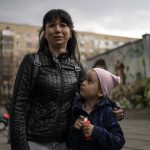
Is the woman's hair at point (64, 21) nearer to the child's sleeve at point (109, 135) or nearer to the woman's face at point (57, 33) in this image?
the woman's face at point (57, 33)

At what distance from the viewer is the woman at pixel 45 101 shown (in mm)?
2518

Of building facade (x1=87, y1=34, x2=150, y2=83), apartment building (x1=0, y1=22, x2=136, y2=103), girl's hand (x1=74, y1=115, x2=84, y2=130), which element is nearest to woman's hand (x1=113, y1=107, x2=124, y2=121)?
girl's hand (x1=74, y1=115, x2=84, y2=130)

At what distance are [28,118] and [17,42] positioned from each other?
7186 centimetres

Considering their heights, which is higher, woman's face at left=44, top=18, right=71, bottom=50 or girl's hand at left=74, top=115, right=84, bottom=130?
woman's face at left=44, top=18, right=71, bottom=50

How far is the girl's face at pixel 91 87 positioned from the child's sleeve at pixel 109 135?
0.20 metres

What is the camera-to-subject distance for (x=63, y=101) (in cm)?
262

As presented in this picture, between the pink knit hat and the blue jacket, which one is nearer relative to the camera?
the blue jacket

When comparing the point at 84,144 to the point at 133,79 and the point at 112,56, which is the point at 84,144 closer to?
the point at 133,79

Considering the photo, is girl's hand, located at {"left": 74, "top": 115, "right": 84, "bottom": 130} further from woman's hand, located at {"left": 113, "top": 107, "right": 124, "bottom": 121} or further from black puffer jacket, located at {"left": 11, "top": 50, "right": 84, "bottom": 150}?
woman's hand, located at {"left": 113, "top": 107, "right": 124, "bottom": 121}

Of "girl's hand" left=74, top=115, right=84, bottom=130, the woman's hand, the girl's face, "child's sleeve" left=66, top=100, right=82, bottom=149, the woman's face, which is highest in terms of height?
the woman's face

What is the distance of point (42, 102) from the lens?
8.47 ft

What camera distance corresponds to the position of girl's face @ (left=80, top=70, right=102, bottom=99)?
2.64 m

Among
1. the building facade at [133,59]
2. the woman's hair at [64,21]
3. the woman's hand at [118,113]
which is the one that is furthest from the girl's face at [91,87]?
the building facade at [133,59]

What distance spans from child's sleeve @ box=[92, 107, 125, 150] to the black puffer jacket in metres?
0.24
